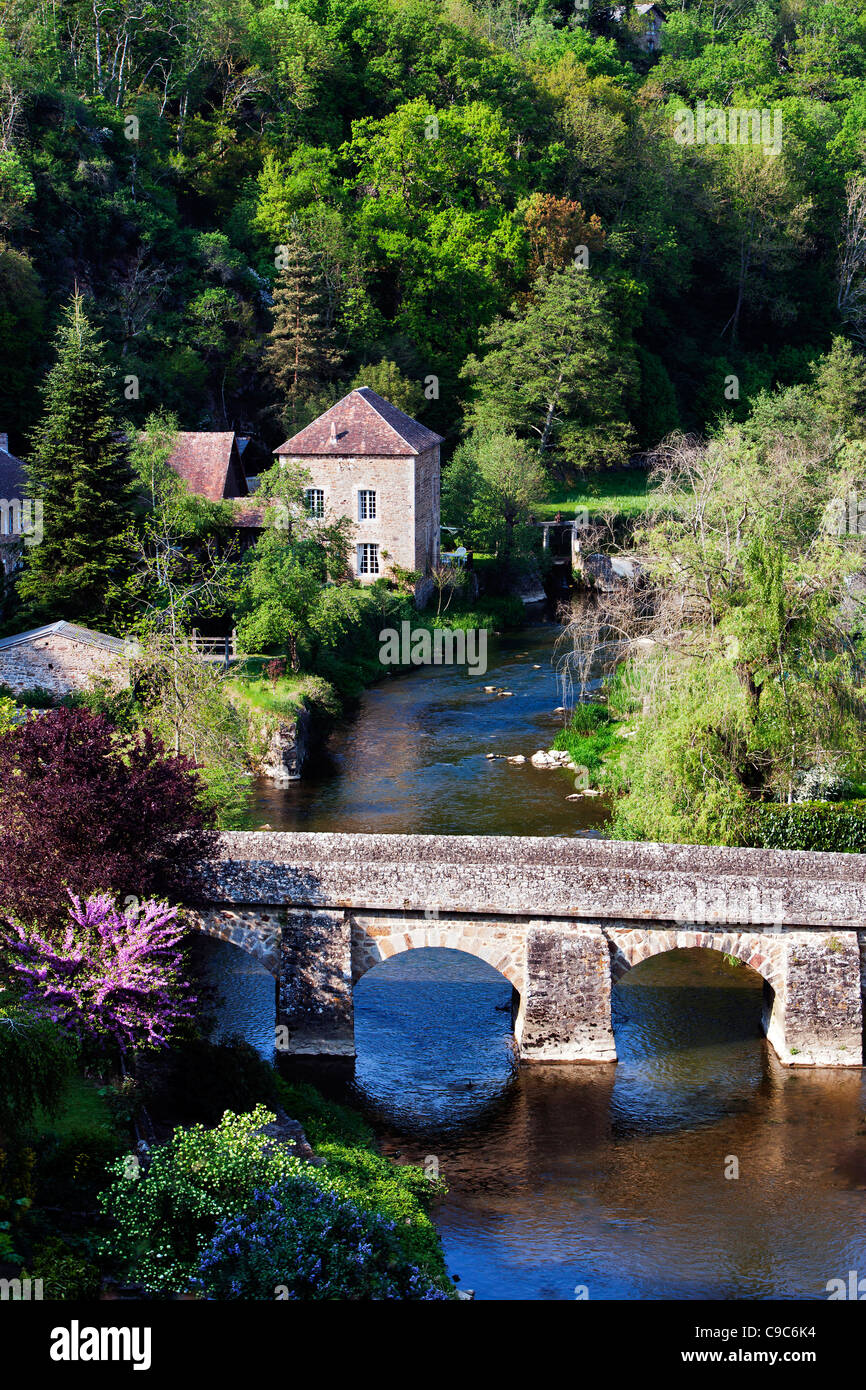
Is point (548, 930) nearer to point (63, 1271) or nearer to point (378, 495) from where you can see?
point (63, 1271)

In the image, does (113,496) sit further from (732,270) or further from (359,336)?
(732,270)

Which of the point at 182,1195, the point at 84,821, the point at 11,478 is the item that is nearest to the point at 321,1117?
the point at 182,1195

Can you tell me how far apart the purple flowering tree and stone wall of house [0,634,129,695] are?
18.3 m

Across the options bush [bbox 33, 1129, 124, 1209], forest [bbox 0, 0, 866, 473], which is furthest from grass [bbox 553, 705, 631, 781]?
forest [bbox 0, 0, 866, 473]

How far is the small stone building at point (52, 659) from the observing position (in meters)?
37.8

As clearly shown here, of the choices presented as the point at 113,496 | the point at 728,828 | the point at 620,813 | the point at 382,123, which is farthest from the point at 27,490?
the point at 382,123

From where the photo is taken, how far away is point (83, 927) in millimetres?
19938

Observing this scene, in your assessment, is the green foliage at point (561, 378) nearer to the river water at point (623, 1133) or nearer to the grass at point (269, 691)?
the grass at point (269, 691)

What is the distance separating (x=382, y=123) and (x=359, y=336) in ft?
49.7

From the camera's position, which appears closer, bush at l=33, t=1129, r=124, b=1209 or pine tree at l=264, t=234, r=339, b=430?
bush at l=33, t=1129, r=124, b=1209

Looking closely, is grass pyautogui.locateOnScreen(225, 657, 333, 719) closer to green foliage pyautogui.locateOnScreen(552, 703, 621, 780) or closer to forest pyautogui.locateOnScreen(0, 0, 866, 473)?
green foliage pyautogui.locateOnScreen(552, 703, 621, 780)

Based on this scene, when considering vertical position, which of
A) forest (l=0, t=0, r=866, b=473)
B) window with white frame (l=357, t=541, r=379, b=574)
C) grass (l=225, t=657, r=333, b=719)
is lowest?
grass (l=225, t=657, r=333, b=719)

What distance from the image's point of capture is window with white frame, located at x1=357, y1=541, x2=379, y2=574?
179ft

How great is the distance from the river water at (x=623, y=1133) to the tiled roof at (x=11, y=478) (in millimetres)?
21630
